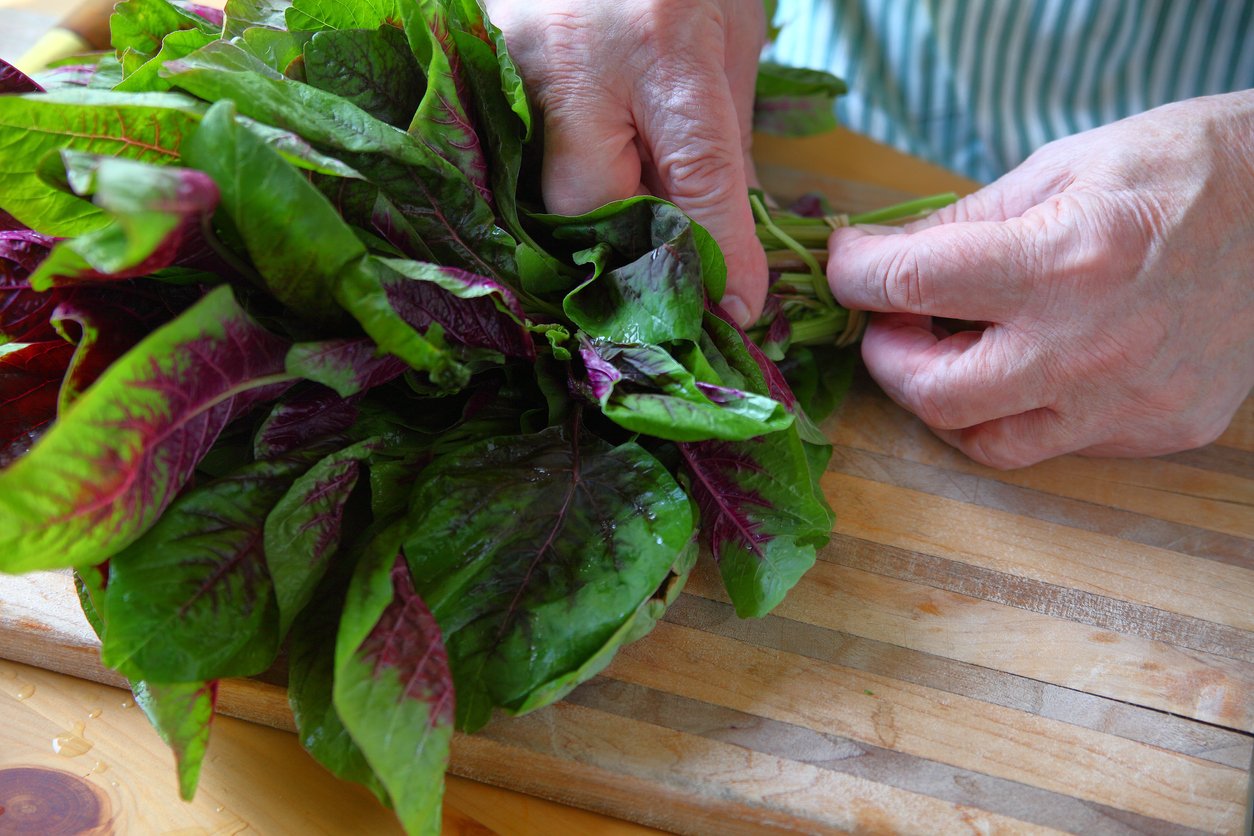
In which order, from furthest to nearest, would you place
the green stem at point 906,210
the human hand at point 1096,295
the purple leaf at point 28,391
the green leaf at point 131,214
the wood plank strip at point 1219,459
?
the green stem at point 906,210 → the wood plank strip at point 1219,459 → the human hand at point 1096,295 → the purple leaf at point 28,391 → the green leaf at point 131,214

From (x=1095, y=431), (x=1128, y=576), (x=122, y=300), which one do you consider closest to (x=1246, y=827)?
(x=1128, y=576)

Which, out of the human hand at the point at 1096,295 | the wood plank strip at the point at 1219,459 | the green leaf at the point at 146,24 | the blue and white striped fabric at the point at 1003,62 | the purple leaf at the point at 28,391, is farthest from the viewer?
the blue and white striped fabric at the point at 1003,62

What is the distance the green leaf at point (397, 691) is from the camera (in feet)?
1.93

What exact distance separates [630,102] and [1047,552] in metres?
0.62

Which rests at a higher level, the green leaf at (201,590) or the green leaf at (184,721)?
the green leaf at (201,590)

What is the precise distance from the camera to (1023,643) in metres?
0.89

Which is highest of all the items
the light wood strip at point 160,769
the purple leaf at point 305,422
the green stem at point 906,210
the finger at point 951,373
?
the purple leaf at point 305,422

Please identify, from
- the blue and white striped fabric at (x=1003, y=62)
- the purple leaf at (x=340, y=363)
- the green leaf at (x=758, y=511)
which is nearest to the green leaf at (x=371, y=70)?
the purple leaf at (x=340, y=363)

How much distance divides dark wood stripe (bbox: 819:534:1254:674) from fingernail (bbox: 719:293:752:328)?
0.81 feet

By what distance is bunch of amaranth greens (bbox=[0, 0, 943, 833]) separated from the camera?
587 mm

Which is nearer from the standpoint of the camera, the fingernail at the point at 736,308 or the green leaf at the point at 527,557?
the green leaf at the point at 527,557

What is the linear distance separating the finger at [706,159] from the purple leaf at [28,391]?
528 mm

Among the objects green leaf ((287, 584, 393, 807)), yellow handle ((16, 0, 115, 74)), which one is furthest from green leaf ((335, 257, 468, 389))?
yellow handle ((16, 0, 115, 74))

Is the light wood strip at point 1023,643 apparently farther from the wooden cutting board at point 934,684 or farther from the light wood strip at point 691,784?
the light wood strip at point 691,784
